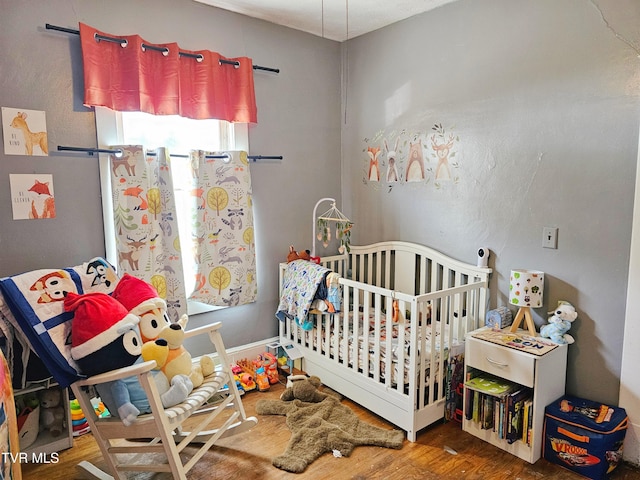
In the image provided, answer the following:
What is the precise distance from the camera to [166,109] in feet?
8.66

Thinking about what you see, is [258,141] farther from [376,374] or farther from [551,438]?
[551,438]

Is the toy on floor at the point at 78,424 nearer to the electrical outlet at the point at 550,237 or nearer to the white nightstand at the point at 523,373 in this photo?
the white nightstand at the point at 523,373

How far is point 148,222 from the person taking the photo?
2.58m

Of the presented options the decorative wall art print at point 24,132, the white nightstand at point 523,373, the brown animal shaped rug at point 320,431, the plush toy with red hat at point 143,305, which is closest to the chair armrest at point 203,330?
the plush toy with red hat at point 143,305

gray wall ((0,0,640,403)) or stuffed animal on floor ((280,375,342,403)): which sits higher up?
gray wall ((0,0,640,403))

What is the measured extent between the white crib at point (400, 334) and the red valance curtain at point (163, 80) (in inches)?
46.0

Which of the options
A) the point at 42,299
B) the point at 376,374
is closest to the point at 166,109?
the point at 42,299

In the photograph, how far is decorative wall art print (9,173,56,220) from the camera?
2.26 metres

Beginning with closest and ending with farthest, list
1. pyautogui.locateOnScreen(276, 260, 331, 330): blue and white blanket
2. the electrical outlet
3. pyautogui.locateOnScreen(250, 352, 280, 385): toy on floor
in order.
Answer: the electrical outlet < pyautogui.locateOnScreen(276, 260, 331, 330): blue and white blanket < pyautogui.locateOnScreen(250, 352, 280, 385): toy on floor

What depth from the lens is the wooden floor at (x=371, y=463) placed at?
2074 mm

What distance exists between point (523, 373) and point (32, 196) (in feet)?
8.47

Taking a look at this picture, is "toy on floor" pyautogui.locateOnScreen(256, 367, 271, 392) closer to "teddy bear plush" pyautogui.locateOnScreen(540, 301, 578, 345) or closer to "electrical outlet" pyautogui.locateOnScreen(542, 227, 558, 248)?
"teddy bear plush" pyautogui.locateOnScreen(540, 301, 578, 345)

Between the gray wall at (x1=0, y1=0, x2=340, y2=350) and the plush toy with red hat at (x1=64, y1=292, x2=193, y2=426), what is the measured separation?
0.62 m

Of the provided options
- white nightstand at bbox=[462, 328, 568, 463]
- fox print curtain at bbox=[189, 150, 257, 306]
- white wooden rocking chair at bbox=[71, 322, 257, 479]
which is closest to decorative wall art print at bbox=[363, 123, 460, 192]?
fox print curtain at bbox=[189, 150, 257, 306]
